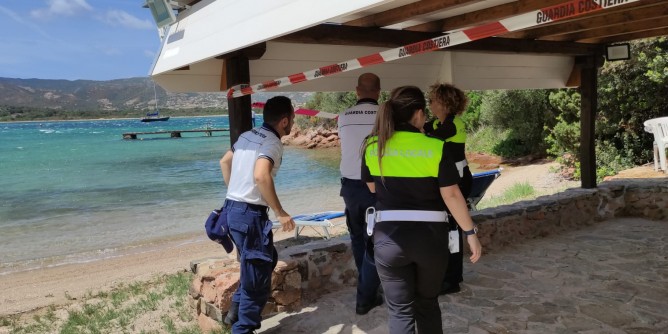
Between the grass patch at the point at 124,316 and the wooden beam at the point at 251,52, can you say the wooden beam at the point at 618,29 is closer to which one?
the wooden beam at the point at 251,52

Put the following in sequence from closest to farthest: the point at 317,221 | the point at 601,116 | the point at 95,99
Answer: the point at 317,221 → the point at 601,116 → the point at 95,99

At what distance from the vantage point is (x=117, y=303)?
18.2 feet

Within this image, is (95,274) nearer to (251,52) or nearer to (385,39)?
(251,52)

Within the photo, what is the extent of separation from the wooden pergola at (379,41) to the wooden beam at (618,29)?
0.01 metres

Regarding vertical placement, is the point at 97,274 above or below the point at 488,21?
below

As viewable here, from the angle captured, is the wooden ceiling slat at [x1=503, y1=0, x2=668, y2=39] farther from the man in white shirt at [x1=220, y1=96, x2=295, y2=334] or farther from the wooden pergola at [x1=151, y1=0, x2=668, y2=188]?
the man in white shirt at [x1=220, y1=96, x2=295, y2=334]

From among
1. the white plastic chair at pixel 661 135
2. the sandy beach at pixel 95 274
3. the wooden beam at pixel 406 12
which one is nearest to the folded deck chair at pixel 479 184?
the sandy beach at pixel 95 274

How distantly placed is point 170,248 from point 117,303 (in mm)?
5108

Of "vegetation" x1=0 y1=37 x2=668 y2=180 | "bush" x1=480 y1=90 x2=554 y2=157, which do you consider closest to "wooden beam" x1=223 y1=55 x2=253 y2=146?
"vegetation" x1=0 y1=37 x2=668 y2=180

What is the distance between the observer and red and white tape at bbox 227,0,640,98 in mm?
2143

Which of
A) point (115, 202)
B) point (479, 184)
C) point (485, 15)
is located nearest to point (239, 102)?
point (485, 15)

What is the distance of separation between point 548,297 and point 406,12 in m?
2.50

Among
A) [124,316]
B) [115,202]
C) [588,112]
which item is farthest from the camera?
[115,202]

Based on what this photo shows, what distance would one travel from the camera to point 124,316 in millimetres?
4699
